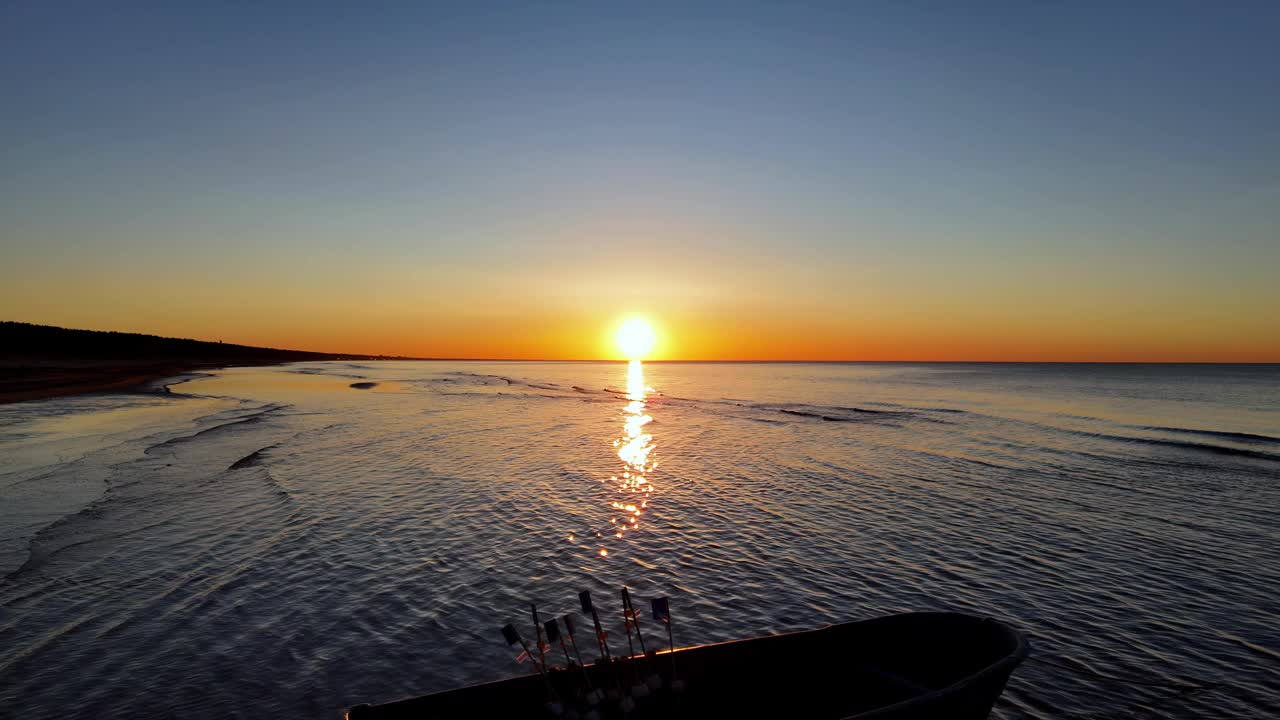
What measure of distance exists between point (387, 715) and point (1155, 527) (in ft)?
76.3

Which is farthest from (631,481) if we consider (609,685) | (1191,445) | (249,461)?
(1191,445)

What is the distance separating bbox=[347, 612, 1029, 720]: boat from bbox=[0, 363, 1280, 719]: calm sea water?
1.98 metres

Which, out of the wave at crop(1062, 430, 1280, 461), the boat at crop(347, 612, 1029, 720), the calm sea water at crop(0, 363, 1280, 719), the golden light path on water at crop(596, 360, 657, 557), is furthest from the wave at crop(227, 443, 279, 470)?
the wave at crop(1062, 430, 1280, 461)

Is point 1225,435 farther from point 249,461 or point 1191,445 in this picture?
point 249,461

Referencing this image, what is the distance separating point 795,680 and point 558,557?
856 centimetres

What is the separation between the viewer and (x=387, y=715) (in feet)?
20.5

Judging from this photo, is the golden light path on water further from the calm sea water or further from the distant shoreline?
the distant shoreline

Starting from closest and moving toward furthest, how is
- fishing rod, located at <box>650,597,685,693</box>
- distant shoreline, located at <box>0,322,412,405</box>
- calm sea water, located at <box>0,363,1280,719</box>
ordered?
1. fishing rod, located at <box>650,597,685,693</box>
2. calm sea water, located at <box>0,363,1280,719</box>
3. distant shoreline, located at <box>0,322,412,405</box>

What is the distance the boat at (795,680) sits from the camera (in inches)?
260

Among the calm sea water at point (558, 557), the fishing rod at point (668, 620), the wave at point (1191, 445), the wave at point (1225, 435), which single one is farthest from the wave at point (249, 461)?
the wave at point (1225, 435)

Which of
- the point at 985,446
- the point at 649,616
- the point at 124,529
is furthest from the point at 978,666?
the point at 985,446

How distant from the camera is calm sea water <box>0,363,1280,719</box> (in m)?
9.59

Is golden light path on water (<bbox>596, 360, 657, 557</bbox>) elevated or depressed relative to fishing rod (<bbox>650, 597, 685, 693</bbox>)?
depressed

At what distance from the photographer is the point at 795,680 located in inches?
317
